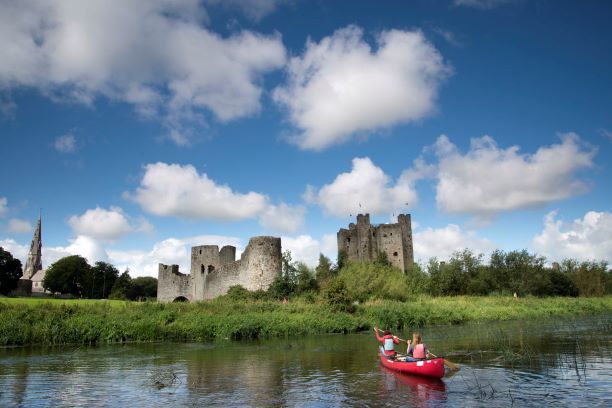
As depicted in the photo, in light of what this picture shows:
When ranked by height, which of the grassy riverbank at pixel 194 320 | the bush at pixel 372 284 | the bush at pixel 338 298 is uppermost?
the bush at pixel 372 284

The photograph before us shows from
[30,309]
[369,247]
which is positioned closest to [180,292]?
[369,247]

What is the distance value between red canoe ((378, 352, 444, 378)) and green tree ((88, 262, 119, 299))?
65.1 meters

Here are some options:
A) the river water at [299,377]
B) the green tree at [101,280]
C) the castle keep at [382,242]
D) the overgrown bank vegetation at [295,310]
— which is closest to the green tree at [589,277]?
the overgrown bank vegetation at [295,310]

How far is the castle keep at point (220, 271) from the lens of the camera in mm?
Result: 37812

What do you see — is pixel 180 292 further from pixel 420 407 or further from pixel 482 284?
pixel 420 407

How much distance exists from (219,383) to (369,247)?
46324 millimetres

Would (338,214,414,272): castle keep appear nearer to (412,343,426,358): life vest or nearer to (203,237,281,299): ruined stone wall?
(203,237,281,299): ruined stone wall

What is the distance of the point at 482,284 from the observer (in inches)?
1921

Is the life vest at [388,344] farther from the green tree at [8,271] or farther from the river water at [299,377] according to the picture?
the green tree at [8,271]

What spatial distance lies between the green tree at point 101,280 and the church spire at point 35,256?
36.6m

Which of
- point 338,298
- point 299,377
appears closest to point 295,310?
point 338,298

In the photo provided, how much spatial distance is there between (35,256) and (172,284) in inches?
2993

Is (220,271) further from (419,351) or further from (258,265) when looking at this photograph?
(419,351)

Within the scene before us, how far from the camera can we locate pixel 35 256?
356ft
